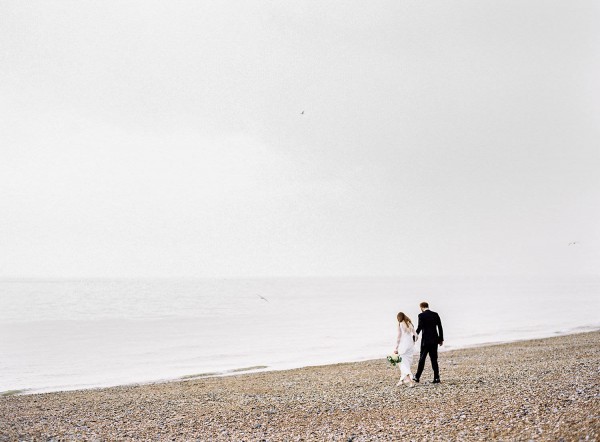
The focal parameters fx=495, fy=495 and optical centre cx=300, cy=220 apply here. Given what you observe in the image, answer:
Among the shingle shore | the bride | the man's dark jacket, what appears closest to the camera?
the shingle shore

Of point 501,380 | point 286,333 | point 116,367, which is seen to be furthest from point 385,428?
point 286,333

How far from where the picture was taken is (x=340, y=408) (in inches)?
542

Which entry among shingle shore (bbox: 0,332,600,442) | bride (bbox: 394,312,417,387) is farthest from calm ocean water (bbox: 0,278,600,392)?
bride (bbox: 394,312,417,387)

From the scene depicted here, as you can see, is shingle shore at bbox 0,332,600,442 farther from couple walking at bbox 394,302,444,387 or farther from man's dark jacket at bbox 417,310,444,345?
man's dark jacket at bbox 417,310,444,345

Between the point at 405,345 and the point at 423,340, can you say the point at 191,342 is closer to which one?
the point at 405,345

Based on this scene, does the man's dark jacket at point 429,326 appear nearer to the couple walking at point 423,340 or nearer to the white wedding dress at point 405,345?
the couple walking at point 423,340

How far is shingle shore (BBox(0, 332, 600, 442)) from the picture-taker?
417 inches

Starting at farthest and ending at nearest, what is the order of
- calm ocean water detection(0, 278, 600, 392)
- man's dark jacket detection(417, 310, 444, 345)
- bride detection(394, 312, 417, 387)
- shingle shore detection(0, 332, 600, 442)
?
calm ocean water detection(0, 278, 600, 392) < bride detection(394, 312, 417, 387) < man's dark jacket detection(417, 310, 444, 345) < shingle shore detection(0, 332, 600, 442)

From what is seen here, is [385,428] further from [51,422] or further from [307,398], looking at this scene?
[51,422]

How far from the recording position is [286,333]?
4659 cm

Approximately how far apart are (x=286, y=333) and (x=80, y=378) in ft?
75.2

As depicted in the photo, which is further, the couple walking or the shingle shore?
the couple walking

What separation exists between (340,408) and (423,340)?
421cm

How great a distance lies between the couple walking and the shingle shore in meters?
0.68
